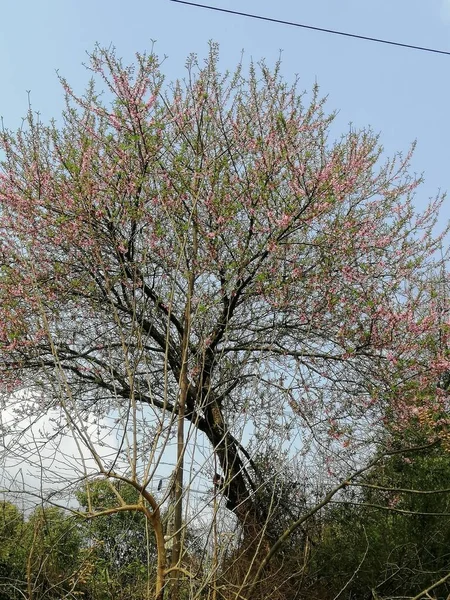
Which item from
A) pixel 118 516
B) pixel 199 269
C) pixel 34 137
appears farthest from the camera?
pixel 118 516

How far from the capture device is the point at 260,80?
751 cm

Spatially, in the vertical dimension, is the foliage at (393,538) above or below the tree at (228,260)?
below

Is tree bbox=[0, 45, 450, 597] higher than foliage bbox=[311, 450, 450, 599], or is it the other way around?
tree bbox=[0, 45, 450, 597]

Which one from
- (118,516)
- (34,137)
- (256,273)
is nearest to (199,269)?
(256,273)

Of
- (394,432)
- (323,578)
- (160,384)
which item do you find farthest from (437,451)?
(160,384)

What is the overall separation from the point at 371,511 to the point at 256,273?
295 cm

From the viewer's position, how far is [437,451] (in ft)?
24.9

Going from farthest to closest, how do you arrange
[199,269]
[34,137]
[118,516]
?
[118,516] → [34,137] → [199,269]

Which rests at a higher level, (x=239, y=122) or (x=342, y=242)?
(x=239, y=122)

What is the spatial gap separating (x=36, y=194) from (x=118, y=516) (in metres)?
4.87

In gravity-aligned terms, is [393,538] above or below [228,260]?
below

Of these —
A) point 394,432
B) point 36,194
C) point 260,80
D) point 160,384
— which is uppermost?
point 260,80

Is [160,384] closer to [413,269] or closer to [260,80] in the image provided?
[413,269]

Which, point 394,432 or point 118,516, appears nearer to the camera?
point 394,432
